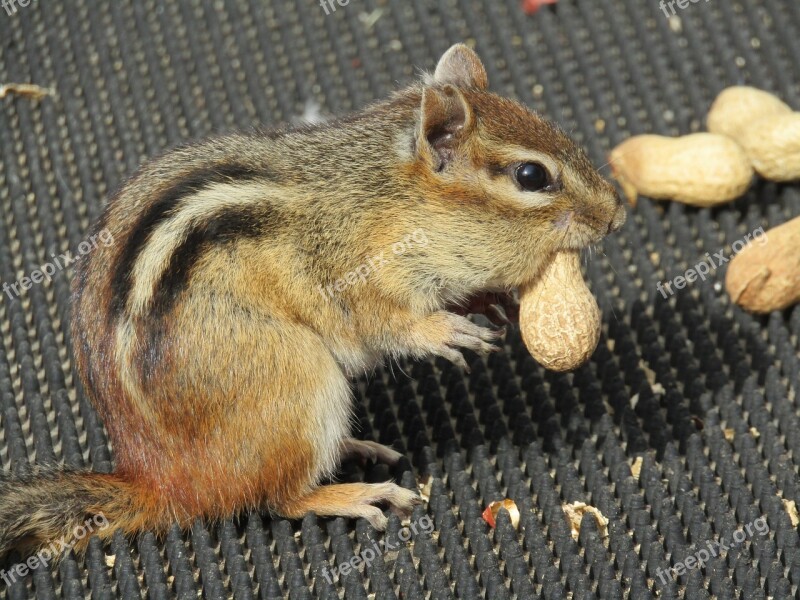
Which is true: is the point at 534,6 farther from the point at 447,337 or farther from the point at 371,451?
the point at 371,451

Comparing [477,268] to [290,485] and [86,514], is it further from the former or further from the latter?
[86,514]

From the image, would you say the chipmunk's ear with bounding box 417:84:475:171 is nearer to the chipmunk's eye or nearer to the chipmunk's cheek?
the chipmunk's eye

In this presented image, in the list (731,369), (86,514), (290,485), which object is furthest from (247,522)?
(731,369)

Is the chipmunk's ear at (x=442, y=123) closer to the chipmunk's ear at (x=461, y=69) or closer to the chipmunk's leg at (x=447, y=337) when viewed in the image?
the chipmunk's ear at (x=461, y=69)

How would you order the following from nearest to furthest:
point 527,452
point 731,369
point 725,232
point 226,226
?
point 226,226, point 527,452, point 731,369, point 725,232

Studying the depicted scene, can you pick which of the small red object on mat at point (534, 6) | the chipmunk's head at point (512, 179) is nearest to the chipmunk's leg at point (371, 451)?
the chipmunk's head at point (512, 179)

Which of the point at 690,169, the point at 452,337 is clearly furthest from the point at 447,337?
the point at 690,169

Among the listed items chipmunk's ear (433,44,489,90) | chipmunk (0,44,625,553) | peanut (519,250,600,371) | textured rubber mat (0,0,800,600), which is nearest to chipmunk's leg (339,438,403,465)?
textured rubber mat (0,0,800,600)
